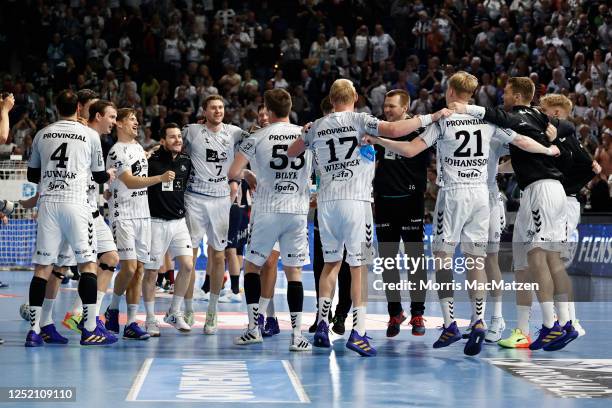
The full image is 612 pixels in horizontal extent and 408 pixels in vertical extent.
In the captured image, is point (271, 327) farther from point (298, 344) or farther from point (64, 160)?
point (64, 160)

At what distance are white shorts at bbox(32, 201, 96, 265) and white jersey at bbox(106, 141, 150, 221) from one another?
3.56 ft

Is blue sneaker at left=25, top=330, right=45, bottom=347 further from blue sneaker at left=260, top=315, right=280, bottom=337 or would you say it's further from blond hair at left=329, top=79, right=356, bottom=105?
blond hair at left=329, top=79, right=356, bottom=105

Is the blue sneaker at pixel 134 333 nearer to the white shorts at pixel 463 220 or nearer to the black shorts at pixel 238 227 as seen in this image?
the white shorts at pixel 463 220

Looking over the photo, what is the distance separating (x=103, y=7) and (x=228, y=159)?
17.9 metres

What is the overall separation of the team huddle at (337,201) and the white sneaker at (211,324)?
566 millimetres

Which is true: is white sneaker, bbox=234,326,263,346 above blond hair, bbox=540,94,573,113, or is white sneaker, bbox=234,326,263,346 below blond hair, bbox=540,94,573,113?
below

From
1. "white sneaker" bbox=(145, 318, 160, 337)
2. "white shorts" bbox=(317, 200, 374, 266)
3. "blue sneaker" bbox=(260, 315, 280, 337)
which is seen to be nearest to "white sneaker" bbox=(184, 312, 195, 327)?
"white sneaker" bbox=(145, 318, 160, 337)

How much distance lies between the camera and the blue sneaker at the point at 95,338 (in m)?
9.88

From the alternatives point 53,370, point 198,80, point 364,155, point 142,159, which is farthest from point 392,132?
point 198,80

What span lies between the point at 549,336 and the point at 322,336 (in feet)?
7.04

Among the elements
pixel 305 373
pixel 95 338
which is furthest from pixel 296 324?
pixel 95 338

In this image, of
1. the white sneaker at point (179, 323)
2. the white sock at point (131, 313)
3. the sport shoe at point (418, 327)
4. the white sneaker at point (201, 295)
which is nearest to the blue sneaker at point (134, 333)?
the white sock at point (131, 313)

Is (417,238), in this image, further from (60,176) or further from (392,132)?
(60,176)

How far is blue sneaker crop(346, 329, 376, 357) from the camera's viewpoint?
9.30 m
